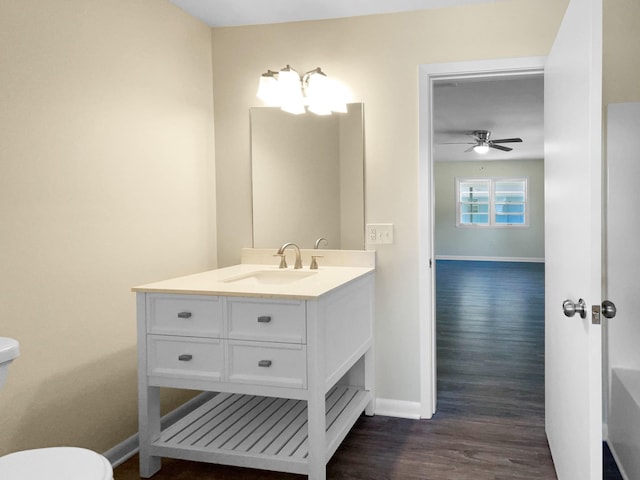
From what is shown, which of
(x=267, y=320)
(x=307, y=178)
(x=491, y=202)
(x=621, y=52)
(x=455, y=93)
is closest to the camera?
(x=267, y=320)

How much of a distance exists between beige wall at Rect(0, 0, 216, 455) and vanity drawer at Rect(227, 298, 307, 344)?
629 mm

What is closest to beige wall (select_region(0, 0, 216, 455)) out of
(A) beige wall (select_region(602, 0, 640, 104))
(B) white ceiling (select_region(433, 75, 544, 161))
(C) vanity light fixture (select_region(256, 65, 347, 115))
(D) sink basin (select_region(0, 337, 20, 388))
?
(C) vanity light fixture (select_region(256, 65, 347, 115))

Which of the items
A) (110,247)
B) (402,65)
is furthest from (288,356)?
(402,65)

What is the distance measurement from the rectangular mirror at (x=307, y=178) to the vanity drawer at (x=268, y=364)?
3.49ft

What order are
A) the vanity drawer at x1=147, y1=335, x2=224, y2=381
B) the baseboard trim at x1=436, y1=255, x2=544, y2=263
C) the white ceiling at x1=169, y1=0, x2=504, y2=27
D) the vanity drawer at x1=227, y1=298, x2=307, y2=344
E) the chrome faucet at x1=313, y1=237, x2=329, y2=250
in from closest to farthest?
the vanity drawer at x1=227, y1=298, x2=307, y2=344 < the vanity drawer at x1=147, y1=335, x2=224, y2=381 < the white ceiling at x1=169, y1=0, x2=504, y2=27 < the chrome faucet at x1=313, y1=237, x2=329, y2=250 < the baseboard trim at x1=436, y1=255, x2=544, y2=263

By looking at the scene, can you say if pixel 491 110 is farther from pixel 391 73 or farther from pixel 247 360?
pixel 247 360

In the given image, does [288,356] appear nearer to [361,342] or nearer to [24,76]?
[361,342]

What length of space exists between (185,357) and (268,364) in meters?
0.36

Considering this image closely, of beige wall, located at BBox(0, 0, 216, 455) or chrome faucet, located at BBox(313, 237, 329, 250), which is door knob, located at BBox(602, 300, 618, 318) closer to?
chrome faucet, located at BBox(313, 237, 329, 250)

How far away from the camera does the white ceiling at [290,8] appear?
2.82m

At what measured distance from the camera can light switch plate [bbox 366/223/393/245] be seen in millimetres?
3021

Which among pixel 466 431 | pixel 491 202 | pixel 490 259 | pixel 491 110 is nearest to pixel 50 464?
pixel 466 431

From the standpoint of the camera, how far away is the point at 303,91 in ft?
10.2

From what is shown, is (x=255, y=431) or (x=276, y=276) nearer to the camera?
(x=255, y=431)
